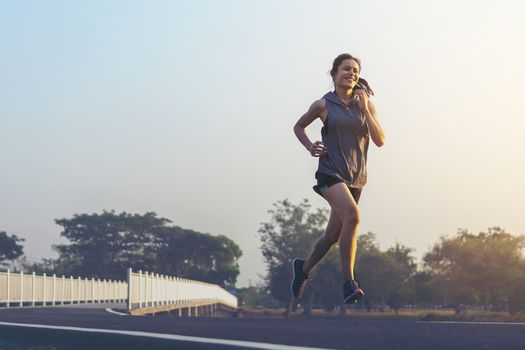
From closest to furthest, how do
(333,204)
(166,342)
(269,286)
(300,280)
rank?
(166,342) < (333,204) < (300,280) < (269,286)

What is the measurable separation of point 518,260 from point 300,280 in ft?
283

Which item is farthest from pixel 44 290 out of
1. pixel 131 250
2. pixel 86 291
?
pixel 131 250

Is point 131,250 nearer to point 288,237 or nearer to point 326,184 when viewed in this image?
point 288,237

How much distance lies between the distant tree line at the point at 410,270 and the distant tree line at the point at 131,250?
21.1m

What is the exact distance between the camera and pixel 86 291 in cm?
4912

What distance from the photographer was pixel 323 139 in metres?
8.28

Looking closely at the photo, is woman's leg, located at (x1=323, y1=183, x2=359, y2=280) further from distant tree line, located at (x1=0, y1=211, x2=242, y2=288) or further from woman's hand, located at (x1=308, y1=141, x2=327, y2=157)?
distant tree line, located at (x1=0, y1=211, x2=242, y2=288)

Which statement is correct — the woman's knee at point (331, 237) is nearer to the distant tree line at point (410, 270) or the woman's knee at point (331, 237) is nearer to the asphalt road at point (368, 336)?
the asphalt road at point (368, 336)

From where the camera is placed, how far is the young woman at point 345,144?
320 inches

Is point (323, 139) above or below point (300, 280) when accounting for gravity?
above

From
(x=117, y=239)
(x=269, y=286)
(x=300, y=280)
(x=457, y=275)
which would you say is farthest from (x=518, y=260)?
(x=300, y=280)

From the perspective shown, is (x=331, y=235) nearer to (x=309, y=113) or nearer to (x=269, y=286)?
(x=309, y=113)

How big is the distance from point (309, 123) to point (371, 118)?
59 centimetres

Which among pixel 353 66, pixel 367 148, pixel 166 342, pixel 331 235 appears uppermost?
pixel 353 66
